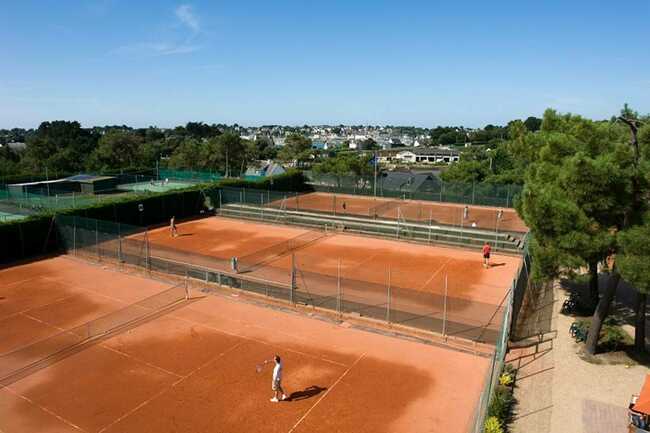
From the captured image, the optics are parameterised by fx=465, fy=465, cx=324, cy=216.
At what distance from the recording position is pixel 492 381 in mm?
11859

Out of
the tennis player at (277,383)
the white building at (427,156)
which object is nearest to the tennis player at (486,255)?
the tennis player at (277,383)

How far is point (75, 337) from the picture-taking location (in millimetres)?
15766

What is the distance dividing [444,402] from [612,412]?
4052 mm

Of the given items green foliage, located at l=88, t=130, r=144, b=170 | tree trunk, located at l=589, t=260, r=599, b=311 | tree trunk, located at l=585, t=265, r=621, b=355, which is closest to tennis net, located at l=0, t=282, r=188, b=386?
tree trunk, located at l=585, t=265, r=621, b=355

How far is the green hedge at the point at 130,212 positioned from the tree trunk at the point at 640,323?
91.6 ft

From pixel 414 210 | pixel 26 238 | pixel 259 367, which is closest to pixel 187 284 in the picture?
pixel 259 367

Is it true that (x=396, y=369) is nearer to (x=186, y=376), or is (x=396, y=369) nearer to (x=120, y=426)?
(x=186, y=376)

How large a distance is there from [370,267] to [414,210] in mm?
15273

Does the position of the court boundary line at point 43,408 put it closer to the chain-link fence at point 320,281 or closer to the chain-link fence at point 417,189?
the chain-link fence at point 320,281

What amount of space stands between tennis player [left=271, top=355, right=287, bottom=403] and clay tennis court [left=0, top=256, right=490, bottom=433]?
0.70 feet

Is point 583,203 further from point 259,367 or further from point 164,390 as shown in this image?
point 164,390

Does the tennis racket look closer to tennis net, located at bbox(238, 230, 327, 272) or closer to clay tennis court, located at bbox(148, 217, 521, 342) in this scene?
clay tennis court, located at bbox(148, 217, 521, 342)

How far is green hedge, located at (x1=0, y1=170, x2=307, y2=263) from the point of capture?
24969mm

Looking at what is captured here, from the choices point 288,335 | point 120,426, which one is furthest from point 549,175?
point 120,426
